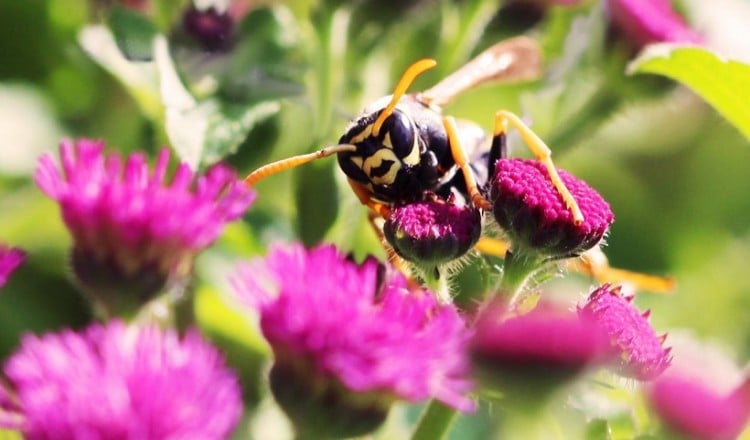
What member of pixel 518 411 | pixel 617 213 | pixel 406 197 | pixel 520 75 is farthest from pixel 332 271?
pixel 617 213

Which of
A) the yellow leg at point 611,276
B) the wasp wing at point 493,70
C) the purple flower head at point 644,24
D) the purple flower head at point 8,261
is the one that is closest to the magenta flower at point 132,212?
the purple flower head at point 8,261

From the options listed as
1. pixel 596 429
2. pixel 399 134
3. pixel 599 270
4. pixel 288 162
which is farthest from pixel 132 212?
pixel 599 270

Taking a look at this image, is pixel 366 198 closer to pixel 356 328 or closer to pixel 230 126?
pixel 230 126

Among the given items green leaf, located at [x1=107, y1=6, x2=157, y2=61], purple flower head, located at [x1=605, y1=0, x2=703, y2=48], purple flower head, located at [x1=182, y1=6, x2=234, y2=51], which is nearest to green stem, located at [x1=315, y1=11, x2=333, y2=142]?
purple flower head, located at [x1=182, y1=6, x2=234, y2=51]

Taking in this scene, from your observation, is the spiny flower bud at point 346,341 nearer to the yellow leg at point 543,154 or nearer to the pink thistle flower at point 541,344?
the pink thistle flower at point 541,344

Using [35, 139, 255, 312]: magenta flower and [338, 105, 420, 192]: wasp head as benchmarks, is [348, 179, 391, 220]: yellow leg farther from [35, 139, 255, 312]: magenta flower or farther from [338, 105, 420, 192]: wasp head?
[35, 139, 255, 312]: magenta flower

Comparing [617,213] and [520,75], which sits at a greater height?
[520,75]

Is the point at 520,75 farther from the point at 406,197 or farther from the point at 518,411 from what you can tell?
the point at 518,411
